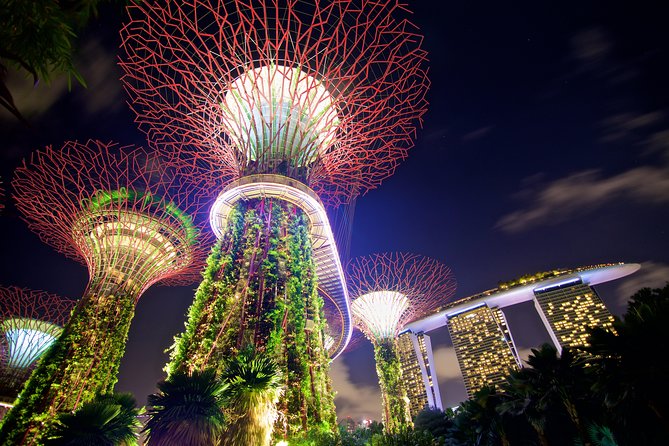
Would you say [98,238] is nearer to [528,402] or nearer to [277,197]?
[277,197]

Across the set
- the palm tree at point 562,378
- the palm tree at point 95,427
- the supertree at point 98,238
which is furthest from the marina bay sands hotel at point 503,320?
the palm tree at point 95,427

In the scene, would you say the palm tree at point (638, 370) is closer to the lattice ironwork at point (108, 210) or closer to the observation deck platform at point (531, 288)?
the lattice ironwork at point (108, 210)

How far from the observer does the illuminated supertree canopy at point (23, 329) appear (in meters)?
30.2

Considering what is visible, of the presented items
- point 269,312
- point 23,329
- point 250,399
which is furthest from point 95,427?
point 23,329

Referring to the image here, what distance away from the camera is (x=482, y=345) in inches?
3378

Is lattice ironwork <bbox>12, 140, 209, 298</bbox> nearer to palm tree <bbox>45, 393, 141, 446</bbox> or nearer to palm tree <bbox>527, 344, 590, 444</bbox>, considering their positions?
palm tree <bbox>45, 393, 141, 446</bbox>

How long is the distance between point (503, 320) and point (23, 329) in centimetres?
9663

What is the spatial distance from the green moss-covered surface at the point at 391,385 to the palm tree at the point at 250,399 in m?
22.3

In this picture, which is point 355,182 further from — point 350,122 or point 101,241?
point 101,241

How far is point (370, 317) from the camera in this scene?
106 feet

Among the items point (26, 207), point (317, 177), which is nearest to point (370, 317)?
point (317, 177)

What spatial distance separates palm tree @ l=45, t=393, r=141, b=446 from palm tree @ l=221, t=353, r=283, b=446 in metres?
2.98

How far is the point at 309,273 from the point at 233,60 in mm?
9687

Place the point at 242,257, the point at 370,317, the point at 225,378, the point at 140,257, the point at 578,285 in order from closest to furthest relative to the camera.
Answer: the point at 225,378
the point at 242,257
the point at 140,257
the point at 370,317
the point at 578,285
